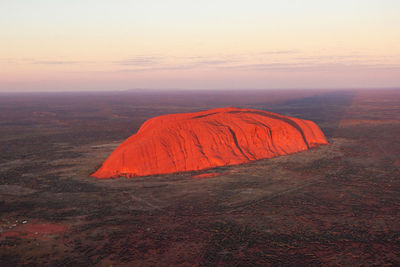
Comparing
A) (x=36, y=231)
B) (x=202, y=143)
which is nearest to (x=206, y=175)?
(x=202, y=143)

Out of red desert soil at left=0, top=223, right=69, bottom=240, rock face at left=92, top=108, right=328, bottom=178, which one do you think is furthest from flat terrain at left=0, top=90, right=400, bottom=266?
rock face at left=92, top=108, right=328, bottom=178

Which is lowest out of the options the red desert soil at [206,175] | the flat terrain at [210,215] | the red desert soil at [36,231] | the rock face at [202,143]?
the red desert soil at [36,231]

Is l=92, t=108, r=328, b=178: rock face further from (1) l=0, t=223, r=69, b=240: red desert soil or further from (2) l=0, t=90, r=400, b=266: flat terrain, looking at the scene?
(1) l=0, t=223, r=69, b=240: red desert soil

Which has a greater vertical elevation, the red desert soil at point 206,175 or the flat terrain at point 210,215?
the red desert soil at point 206,175

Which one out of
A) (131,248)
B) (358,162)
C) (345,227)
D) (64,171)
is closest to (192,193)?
(131,248)

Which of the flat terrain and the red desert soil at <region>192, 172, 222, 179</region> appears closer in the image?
the flat terrain

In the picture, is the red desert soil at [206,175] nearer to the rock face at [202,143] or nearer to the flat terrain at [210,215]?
the flat terrain at [210,215]

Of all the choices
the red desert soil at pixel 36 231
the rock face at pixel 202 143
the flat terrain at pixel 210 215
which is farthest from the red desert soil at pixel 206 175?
the red desert soil at pixel 36 231

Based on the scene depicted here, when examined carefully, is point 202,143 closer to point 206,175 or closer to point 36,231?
point 206,175
